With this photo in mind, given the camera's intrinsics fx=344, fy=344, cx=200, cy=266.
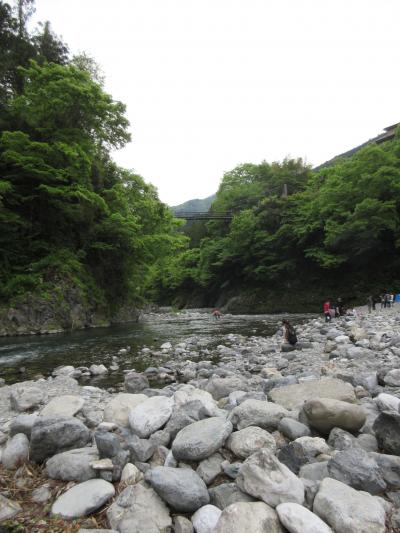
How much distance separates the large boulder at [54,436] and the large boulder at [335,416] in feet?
6.72

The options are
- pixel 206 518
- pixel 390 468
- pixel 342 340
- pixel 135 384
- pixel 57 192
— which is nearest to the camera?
pixel 206 518

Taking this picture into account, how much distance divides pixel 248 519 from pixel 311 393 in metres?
2.02

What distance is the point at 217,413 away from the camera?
3.49 m

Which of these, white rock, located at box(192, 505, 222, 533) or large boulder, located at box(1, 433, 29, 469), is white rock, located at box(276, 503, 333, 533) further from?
large boulder, located at box(1, 433, 29, 469)

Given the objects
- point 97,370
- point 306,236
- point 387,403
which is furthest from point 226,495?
point 306,236

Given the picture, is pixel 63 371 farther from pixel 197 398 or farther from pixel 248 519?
pixel 248 519

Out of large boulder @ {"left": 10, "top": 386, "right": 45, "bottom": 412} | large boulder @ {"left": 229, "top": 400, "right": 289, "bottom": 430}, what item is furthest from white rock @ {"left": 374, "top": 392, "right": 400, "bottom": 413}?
large boulder @ {"left": 10, "top": 386, "right": 45, "bottom": 412}

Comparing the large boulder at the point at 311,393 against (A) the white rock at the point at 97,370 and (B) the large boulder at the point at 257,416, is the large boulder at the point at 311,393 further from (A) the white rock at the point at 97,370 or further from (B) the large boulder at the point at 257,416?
(A) the white rock at the point at 97,370

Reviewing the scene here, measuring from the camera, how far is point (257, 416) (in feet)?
10.4

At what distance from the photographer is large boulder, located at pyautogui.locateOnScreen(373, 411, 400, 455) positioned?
2691mm

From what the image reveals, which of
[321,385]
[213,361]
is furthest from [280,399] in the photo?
[213,361]

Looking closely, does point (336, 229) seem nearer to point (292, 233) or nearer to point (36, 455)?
point (292, 233)

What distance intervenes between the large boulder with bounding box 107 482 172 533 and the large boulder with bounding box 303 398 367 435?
148cm

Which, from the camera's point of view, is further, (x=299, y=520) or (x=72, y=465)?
(x=72, y=465)
